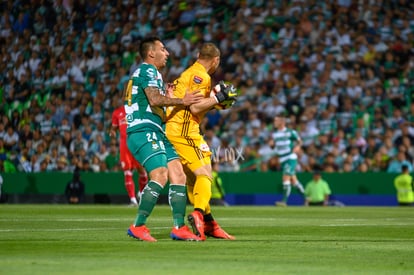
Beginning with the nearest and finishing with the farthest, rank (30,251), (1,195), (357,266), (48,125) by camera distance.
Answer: (357,266)
(30,251)
(1,195)
(48,125)

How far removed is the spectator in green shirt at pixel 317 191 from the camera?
85.7 ft

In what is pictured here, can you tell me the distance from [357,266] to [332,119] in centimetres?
1953

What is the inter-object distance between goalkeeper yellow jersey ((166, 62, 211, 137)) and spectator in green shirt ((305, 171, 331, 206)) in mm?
14732

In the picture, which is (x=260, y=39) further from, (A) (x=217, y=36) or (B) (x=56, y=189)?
(B) (x=56, y=189)

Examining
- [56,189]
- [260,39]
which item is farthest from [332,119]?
[56,189]

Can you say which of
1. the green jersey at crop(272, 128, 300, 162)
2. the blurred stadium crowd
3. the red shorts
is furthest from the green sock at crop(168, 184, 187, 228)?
the blurred stadium crowd

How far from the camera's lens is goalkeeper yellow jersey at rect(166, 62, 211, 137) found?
11.6m

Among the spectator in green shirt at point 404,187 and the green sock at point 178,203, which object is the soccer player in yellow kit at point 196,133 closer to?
the green sock at point 178,203

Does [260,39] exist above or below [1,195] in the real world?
above

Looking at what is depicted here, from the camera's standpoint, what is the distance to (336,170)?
27.1 meters

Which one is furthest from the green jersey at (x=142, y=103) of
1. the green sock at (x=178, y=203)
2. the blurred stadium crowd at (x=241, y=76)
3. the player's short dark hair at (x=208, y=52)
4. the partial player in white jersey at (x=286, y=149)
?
the blurred stadium crowd at (x=241, y=76)

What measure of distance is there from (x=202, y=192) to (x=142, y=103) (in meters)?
1.29

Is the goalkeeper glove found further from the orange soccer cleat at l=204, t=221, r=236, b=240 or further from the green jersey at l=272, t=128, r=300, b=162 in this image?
the green jersey at l=272, t=128, r=300, b=162

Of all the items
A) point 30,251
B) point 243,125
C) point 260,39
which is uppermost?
point 260,39
